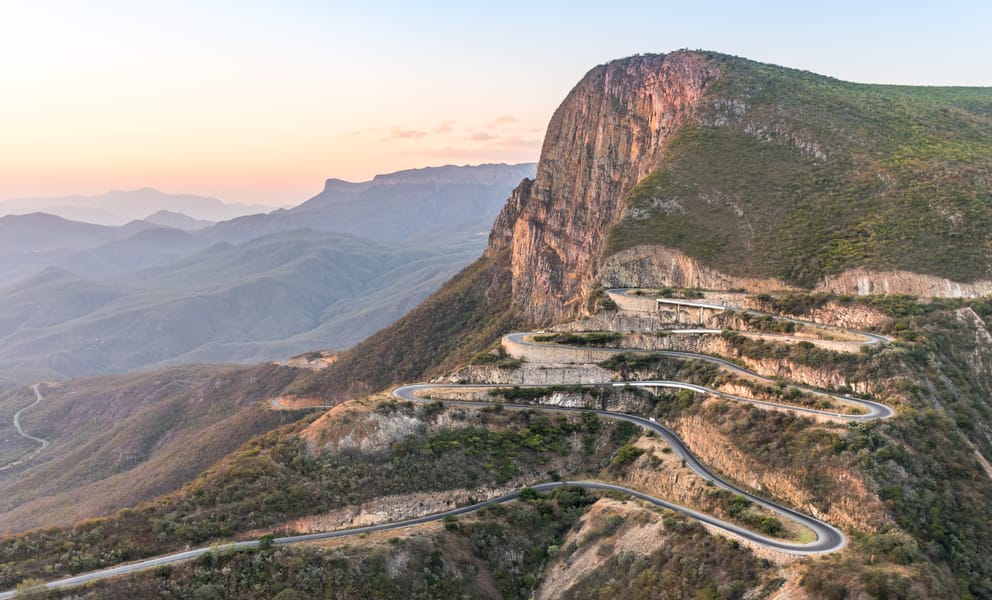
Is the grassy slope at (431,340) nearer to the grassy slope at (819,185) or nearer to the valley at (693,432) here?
the valley at (693,432)

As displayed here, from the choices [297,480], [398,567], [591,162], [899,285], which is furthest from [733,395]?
[591,162]

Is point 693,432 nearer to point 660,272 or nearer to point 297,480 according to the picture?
point 297,480

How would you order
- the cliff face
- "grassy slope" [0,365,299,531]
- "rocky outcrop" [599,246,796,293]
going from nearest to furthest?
"rocky outcrop" [599,246,796,293]
"grassy slope" [0,365,299,531]
the cliff face

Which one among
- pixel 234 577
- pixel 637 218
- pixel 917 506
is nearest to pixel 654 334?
pixel 637 218

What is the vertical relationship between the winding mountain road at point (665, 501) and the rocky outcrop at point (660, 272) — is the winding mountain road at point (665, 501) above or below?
below

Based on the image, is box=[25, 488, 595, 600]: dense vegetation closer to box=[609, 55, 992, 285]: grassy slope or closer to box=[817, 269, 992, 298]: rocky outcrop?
box=[817, 269, 992, 298]: rocky outcrop

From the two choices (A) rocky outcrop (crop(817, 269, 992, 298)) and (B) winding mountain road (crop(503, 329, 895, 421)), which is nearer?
(B) winding mountain road (crop(503, 329, 895, 421))

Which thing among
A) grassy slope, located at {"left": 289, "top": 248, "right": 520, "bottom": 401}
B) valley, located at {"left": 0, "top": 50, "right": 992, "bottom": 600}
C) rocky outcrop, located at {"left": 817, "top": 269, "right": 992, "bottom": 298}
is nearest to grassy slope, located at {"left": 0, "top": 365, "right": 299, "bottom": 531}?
valley, located at {"left": 0, "top": 50, "right": 992, "bottom": 600}

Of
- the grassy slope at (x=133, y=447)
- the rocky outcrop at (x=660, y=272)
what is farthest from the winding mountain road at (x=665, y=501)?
the grassy slope at (x=133, y=447)
